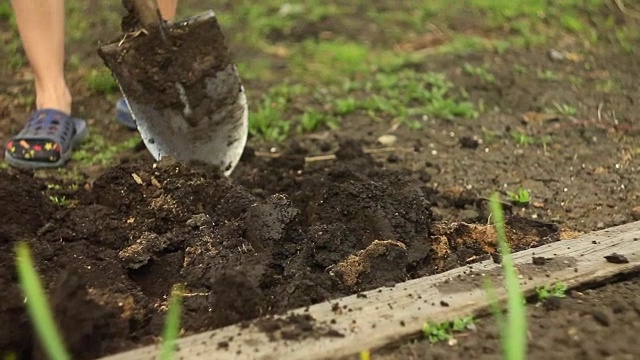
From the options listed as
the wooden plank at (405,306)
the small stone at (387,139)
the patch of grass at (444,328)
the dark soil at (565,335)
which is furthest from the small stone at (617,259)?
the small stone at (387,139)

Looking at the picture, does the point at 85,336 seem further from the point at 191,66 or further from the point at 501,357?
the point at 191,66

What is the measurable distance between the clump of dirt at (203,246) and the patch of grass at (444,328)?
237 mm

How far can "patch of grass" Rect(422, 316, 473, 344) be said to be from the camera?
1557 millimetres

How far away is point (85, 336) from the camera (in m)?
1.56

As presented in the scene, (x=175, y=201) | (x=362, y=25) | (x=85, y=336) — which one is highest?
(x=85, y=336)

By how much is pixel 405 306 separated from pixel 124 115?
1.99 m

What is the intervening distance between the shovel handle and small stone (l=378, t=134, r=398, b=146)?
1069 mm

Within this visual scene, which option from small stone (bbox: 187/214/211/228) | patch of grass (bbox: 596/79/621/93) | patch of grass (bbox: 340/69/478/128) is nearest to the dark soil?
small stone (bbox: 187/214/211/228)

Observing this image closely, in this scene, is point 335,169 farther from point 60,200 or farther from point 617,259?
point 617,259

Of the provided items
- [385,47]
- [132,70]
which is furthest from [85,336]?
[385,47]

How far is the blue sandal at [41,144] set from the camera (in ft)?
9.23

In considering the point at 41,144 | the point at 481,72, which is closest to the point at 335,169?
→ the point at 41,144

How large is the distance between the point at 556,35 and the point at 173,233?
3070 mm

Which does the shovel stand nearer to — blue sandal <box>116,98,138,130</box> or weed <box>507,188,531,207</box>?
blue sandal <box>116,98,138,130</box>
